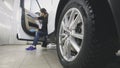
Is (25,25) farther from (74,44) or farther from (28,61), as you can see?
(74,44)

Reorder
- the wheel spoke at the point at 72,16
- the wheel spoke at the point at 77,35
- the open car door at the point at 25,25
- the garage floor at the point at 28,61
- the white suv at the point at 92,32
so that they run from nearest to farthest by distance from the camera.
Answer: the white suv at the point at 92,32, the wheel spoke at the point at 77,35, the wheel spoke at the point at 72,16, the garage floor at the point at 28,61, the open car door at the point at 25,25

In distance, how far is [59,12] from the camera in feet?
5.51

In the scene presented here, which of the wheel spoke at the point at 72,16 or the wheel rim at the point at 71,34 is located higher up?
the wheel spoke at the point at 72,16

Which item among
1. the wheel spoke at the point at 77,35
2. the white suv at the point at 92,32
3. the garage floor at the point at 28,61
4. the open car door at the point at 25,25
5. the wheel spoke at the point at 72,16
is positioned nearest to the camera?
the white suv at the point at 92,32

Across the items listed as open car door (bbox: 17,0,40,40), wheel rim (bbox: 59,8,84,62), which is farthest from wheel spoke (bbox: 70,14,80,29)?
open car door (bbox: 17,0,40,40)

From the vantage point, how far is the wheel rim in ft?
4.22

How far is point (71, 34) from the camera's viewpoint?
139cm

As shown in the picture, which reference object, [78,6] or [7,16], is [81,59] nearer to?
[78,6]

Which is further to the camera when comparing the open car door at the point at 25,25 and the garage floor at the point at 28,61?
the open car door at the point at 25,25

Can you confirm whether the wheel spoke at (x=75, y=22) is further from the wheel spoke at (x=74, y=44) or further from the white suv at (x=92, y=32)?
the wheel spoke at (x=74, y=44)

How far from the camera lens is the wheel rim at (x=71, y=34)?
1286 mm

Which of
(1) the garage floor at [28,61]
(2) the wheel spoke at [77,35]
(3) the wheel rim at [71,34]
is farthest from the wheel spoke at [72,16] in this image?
(1) the garage floor at [28,61]

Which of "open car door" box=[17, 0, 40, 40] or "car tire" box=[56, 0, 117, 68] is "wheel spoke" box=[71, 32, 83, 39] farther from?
"open car door" box=[17, 0, 40, 40]

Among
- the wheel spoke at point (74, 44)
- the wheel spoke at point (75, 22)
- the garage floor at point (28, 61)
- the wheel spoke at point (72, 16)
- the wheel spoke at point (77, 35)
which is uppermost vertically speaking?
the wheel spoke at point (72, 16)
